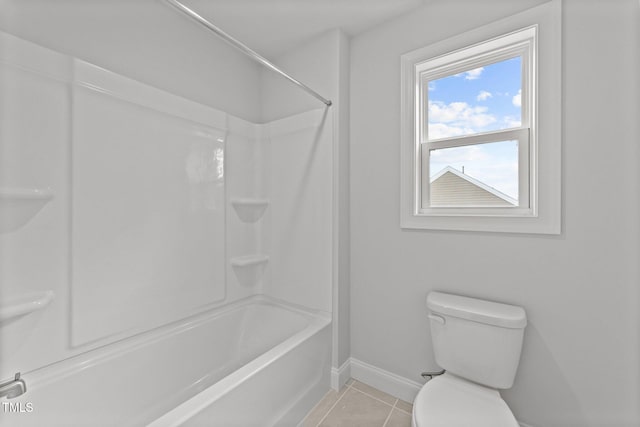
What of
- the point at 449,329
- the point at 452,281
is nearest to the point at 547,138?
the point at 452,281

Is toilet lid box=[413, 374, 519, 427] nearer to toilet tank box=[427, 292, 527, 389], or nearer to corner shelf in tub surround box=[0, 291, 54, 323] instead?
toilet tank box=[427, 292, 527, 389]

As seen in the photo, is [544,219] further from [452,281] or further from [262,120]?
[262,120]

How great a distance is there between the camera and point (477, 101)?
5.12 ft

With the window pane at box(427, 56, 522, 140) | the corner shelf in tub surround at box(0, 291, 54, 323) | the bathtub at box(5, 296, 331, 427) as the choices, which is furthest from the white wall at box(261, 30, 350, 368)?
the corner shelf in tub surround at box(0, 291, 54, 323)

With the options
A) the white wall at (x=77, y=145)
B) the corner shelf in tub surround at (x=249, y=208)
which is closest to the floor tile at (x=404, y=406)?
the white wall at (x=77, y=145)

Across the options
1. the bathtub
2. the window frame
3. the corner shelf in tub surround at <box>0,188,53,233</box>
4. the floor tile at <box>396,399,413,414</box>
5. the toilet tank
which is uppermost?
the window frame

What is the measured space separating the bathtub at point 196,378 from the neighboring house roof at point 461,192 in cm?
108

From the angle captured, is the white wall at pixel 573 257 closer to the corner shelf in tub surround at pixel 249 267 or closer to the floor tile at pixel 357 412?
the floor tile at pixel 357 412

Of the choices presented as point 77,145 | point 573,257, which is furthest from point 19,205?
point 573,257

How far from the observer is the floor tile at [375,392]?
5.38ft

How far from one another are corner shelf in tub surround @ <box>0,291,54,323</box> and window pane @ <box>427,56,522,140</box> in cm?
214

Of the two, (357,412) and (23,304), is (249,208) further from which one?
(357,412)

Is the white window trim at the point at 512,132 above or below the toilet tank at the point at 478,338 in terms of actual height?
above

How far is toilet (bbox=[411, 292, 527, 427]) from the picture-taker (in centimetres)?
106
